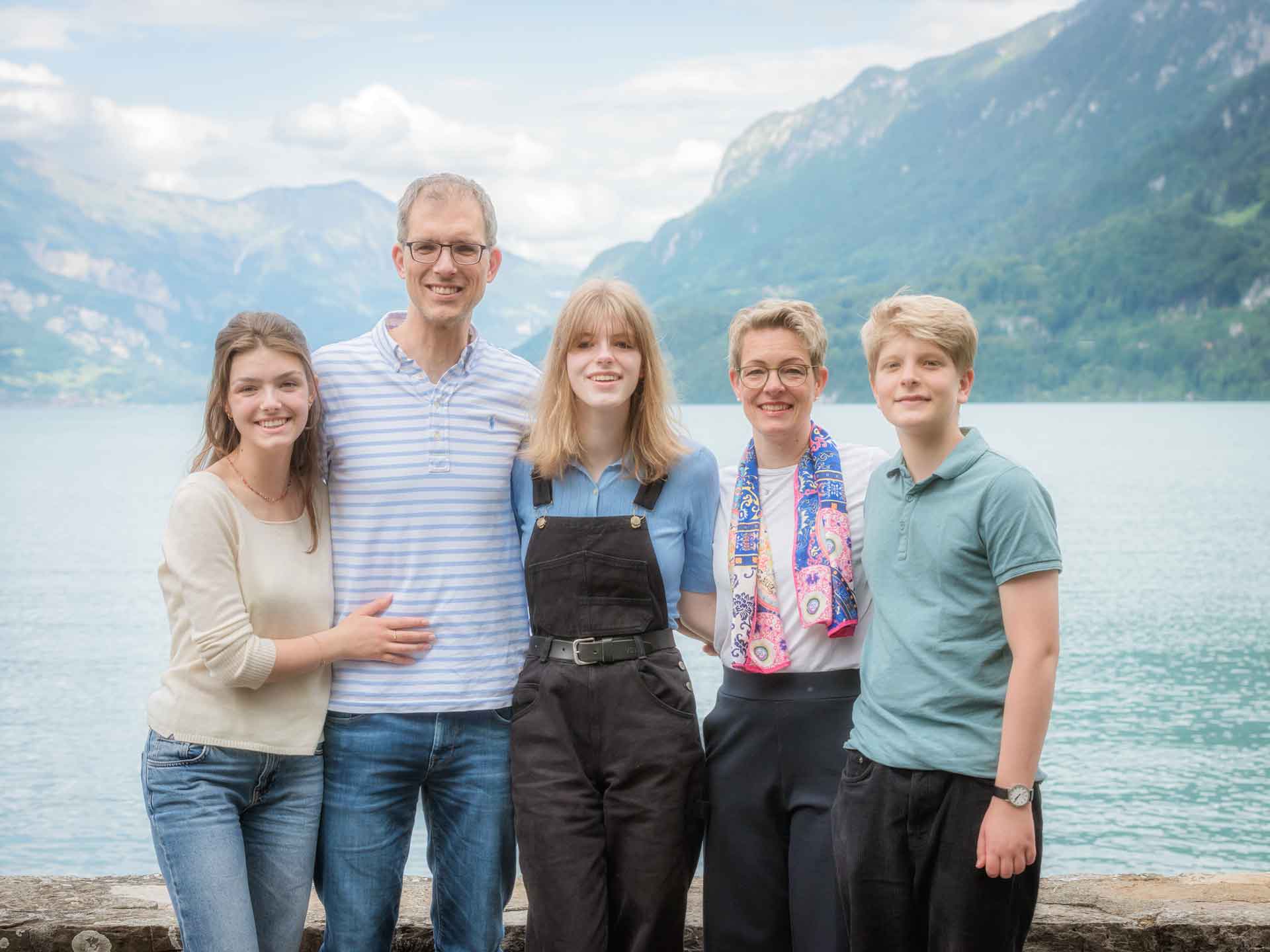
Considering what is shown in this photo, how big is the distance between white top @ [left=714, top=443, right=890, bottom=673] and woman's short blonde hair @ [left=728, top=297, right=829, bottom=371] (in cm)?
34

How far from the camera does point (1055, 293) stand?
569 ft

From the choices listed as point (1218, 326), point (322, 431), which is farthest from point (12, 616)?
point (1218, 326)

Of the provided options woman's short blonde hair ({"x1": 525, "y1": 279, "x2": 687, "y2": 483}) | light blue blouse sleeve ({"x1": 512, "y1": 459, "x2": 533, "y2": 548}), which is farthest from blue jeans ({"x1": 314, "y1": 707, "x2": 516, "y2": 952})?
woman's short blonde hair ({"x1": 525, "y1": 279, "x2": 687, "y2": 483})

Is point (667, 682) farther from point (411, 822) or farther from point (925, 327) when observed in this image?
point (925, 327)

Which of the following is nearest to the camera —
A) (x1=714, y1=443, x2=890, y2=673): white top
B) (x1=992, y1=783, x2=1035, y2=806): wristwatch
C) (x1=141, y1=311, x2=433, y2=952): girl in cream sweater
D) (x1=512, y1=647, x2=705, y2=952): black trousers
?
(x1=992, y1=783, x2=1035, y2=806): wristwatch

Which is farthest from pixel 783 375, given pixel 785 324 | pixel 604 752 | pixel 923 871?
pixel 923 871

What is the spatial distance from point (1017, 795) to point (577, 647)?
121cm

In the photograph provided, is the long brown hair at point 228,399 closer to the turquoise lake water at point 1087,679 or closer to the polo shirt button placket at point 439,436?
the turquoise lake water at point 1087,679

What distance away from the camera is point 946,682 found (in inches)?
117

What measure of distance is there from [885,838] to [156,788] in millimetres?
1852

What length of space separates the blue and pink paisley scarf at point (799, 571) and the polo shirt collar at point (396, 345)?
3.01 feet

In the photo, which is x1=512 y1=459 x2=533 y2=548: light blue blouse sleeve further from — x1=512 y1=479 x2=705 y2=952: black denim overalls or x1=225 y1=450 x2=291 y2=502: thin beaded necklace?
x1=225 y1=450 x2=291 y2=502: thin beaded necklace

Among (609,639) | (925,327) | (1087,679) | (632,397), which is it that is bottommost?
(1087,679)

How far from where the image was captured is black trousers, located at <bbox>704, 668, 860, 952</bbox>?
339cm
